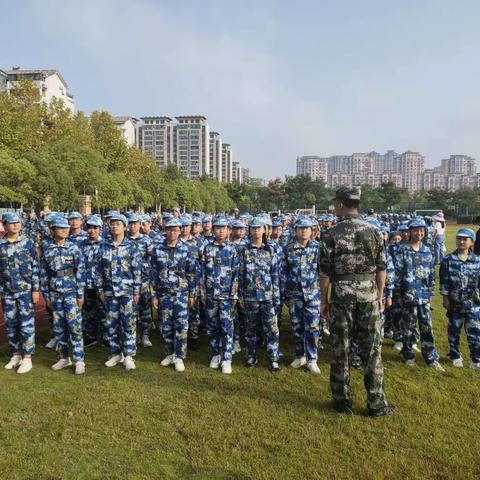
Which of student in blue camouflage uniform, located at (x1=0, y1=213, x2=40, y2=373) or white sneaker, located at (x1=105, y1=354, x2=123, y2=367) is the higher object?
student in blue camouflage uniform, located at (x1=0, y1=213, x2=40, y2=373)

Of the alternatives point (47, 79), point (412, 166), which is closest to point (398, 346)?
point (47, 79)

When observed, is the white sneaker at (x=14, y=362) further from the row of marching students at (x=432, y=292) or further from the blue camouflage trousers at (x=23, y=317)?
the row of marching students at (x=432, y=292)

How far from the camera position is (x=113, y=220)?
5.57m

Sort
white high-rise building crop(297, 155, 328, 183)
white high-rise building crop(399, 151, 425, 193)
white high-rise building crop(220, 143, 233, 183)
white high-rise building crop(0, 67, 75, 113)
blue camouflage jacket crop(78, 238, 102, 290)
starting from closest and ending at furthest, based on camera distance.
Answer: blue camouflage jacket crop(78, 238, 102, 290) → white high-rise building crop(0, 67, 75, 113) → white high-rise building crop(220, 143, 233, 183) → white high-rise building crop(399, 151, 425, 193) → white high-rise building crop(297, 155, 328, 183)

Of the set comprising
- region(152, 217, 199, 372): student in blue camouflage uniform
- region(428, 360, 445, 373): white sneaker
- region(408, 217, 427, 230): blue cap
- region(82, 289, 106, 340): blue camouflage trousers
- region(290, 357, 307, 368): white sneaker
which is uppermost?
region(408, 217, 427, 230): blue cap

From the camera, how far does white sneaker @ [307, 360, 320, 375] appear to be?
17.5ft

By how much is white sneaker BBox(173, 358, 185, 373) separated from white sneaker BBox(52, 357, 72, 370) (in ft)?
4.85

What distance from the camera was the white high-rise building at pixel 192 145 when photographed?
13288 cm

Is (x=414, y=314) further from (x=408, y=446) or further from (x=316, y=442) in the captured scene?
(x=316, y=442)

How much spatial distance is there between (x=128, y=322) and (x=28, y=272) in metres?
1.48

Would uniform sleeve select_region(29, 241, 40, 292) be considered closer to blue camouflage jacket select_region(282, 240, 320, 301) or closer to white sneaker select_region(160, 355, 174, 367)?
white sneaker select_region(160, 355, 174, 367)

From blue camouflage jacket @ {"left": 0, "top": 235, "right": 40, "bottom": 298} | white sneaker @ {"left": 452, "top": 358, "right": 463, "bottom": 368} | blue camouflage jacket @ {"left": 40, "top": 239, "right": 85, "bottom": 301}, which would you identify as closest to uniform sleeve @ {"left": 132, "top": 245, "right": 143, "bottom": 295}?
blue camouflage jacket @ {"left": 40, "top": 239, "right": 85, "bottom": 301}

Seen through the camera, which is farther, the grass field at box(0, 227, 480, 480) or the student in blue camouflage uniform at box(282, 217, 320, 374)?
the student in blue camouflage uniform at box(282, 217, 320, 374)

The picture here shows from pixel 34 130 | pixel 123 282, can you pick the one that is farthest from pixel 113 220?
pixel 34 130
